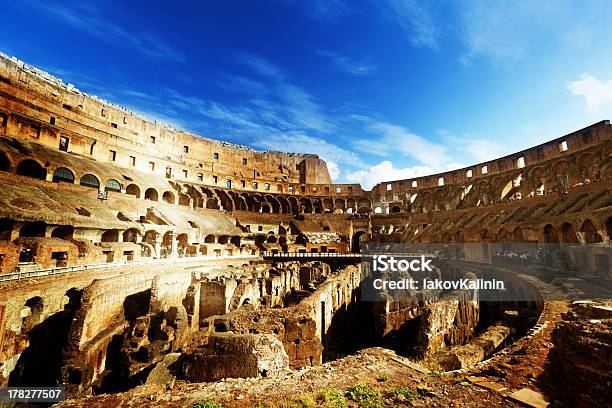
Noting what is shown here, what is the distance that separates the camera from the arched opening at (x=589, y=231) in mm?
16859

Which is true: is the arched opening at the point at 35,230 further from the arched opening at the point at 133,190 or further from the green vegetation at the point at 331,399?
the green vegetation at the point at 331,399

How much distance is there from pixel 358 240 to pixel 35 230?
36.1m

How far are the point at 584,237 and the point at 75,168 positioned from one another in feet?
128

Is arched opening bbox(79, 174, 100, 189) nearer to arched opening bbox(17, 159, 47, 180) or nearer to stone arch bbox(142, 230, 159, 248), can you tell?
arched opening bbox(17, 159, 47, 180)

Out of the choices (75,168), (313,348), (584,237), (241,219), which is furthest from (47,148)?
(584,237)

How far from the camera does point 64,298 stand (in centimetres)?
1190

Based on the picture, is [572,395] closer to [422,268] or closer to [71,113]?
[422,268]

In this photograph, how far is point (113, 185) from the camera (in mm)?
28875

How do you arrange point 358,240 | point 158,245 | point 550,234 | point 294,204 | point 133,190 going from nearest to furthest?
1. point 550,234
2. point 158,245
3. point 133,190
4. point 358,240
5. point 294,204

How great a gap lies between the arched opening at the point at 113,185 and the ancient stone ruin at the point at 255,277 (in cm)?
12

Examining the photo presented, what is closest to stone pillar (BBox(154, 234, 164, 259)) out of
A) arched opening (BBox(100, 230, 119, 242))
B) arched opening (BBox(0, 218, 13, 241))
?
arched opening (BBox(100, 230, 119, 242))

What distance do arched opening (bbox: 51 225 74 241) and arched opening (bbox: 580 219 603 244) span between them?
30.9 m

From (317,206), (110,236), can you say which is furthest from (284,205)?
(110,236)

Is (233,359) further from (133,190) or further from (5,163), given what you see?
(133,190)
